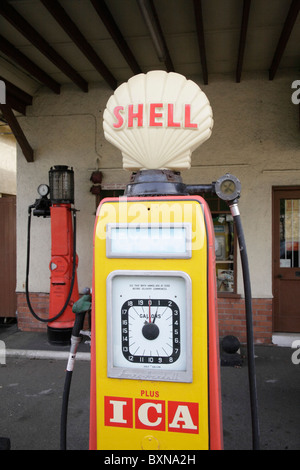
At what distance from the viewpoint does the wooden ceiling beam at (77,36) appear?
12.1 ft

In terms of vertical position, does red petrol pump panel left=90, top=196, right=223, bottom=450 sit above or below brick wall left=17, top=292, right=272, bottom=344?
above

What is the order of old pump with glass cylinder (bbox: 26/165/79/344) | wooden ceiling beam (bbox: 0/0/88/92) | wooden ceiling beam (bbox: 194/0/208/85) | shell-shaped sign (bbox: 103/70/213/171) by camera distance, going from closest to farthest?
shell-shaped sign (bbox: 103/70/213/171) < wooden ceiling beam (bbox: 194/0/208/85) < wooden ceiling beam (bbox: 0/0/88/92) < old pump with glass cylinder (bbox: 26/165/79/344)

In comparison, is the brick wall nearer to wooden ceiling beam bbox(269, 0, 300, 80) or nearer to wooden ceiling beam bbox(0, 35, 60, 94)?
wooden ceiling beam bbox(269, 0, 300, 80)

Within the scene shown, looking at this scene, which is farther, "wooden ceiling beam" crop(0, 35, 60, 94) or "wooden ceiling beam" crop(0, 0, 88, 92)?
"wooden ceiling beam" crop(0, 35, 60, 94)

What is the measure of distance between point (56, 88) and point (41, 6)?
5.90 ft

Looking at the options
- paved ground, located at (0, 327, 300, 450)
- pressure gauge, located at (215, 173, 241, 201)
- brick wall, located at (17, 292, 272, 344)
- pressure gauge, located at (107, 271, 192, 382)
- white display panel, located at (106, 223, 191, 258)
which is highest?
pressure gauge, located at (215, 173, 241, 201)

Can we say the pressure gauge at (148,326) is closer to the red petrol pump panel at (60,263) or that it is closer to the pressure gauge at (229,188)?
the pressure gauge at (229,188)

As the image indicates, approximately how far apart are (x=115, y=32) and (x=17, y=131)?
2054 millimetres

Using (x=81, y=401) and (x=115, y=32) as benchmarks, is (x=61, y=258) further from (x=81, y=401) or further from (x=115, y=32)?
(x=115, y=32)

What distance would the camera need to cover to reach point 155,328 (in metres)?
1.67

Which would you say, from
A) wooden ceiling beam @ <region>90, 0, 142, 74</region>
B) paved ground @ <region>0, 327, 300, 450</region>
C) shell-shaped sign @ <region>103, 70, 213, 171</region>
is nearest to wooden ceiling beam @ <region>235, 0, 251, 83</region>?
wooden ceiling beam @ <region>90, 0, 142, 74</region>

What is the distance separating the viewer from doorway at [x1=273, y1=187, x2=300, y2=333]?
207 inches

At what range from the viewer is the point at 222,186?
5.63 feet

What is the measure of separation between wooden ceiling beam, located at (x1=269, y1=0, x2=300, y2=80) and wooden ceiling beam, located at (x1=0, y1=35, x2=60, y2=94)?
3039 millimetres
